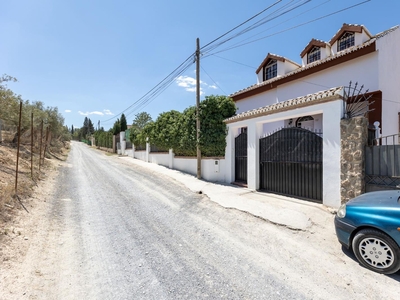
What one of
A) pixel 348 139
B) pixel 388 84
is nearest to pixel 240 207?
pixel 348 139

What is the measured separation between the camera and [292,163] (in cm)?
691

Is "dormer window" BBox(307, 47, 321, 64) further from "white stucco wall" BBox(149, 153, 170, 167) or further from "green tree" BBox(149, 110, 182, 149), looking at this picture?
"white stucco wall" BBox(149, 153, 170, 167)

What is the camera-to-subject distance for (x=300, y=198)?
6.66 meters

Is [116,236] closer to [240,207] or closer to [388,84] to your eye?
[240,207]

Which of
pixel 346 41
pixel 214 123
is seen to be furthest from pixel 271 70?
pixel 214 123

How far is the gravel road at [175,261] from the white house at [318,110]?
259cm

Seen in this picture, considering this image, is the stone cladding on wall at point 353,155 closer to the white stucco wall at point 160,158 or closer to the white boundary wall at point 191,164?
the white boundary wall at point 191,164

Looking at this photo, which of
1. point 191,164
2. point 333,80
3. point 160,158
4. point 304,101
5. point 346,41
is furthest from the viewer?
point 160,158

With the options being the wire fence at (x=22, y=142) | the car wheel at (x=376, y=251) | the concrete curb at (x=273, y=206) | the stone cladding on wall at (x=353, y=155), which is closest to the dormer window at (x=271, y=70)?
the concrete curb at (x=273, y=206)

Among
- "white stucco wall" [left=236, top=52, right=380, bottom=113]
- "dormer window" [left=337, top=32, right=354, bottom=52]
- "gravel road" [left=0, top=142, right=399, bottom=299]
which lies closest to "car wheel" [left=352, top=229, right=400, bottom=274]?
"gravel road" [left=0, top=142, right=399, bottom=299]

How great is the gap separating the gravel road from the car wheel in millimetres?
153

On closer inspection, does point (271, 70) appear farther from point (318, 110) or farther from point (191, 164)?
point (318, 110)

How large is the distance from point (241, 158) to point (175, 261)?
656 centimetres

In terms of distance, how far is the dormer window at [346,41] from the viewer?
11.4m
